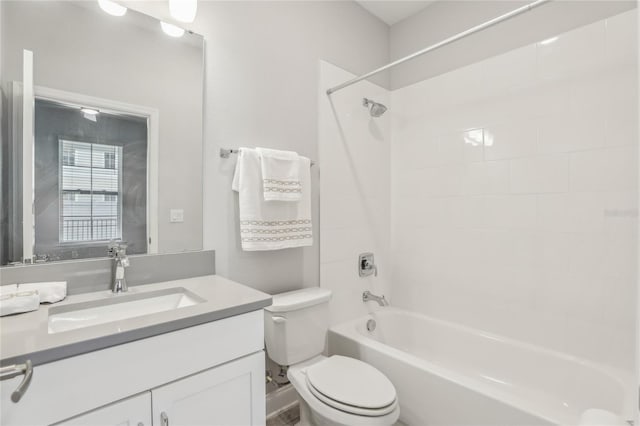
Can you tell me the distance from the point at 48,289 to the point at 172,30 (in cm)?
116

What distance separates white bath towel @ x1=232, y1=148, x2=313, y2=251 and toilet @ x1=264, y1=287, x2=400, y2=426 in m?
0.31

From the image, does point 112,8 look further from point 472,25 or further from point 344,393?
point 472,25

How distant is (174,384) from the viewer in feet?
3.08

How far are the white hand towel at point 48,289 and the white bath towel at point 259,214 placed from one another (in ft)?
2.32

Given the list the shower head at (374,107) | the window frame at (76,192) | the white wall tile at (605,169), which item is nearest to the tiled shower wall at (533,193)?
the white wall tile at (605,169)

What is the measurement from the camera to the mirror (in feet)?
3.61

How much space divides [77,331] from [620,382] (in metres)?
2.12

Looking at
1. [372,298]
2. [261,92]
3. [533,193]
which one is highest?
[261,92]

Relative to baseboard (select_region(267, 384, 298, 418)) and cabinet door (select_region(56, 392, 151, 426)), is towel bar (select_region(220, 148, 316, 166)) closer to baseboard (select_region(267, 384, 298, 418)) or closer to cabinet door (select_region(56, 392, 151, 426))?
cabinet door (select_region(56, 392, 151, 426))

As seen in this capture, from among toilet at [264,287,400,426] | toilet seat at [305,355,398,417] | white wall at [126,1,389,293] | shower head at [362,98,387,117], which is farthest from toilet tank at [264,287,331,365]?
shower head at [362,98,387,117]

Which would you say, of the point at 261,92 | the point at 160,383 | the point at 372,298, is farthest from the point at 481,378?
the point at 261,92

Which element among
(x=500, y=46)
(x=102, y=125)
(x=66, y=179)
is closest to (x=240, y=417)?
(x=66, y=179)

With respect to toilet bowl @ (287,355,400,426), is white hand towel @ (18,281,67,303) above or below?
above

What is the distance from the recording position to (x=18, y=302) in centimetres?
93
